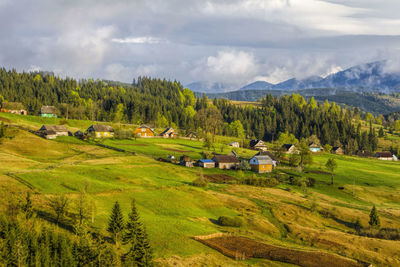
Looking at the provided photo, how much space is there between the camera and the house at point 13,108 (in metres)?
174

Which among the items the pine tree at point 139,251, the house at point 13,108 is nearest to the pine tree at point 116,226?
Answer: the pine tree at point 139,251

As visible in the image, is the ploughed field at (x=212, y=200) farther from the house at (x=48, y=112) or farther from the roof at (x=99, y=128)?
the house at (x=48, y=112)

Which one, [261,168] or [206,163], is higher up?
[206,163]

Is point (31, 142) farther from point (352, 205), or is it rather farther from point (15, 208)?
point (352, 205)

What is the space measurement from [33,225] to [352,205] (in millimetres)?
70532

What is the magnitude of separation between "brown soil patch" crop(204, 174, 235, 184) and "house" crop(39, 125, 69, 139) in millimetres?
60763

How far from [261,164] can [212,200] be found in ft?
159

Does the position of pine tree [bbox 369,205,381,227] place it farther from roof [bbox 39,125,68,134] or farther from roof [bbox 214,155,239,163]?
roof [bbox 39,125,68,134]

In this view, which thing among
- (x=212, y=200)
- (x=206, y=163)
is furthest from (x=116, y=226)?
(x=206, y=163)

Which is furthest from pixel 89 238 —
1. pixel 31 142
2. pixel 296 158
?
pixel 296 158

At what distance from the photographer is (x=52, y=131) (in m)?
121

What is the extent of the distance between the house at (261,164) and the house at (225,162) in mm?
5705

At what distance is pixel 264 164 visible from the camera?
112 m

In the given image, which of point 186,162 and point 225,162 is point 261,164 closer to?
point 225,162
